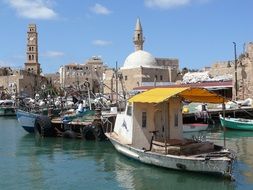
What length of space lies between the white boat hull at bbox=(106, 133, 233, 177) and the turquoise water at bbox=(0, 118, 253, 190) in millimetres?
256

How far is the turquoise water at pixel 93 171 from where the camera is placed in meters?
16.0

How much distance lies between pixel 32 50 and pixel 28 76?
1757 cm

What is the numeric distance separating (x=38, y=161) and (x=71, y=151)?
3.43 metres

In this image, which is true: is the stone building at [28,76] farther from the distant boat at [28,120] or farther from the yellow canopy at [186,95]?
the yellow canopy at [186,95]

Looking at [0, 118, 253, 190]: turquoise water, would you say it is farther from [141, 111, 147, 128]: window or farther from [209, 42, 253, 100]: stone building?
[209, 42, 253, 100]: stone building

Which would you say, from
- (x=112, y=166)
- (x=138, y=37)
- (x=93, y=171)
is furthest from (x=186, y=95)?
(x=138, y=37)

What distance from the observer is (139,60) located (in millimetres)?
75688

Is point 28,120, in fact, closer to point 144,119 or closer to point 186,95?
point 144,119

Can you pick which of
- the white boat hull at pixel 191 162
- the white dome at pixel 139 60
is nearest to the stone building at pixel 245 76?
the white dome at pixel 139 60

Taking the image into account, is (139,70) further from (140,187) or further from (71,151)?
(140,187)

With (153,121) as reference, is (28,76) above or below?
above

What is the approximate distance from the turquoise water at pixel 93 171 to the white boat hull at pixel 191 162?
10.1 inches

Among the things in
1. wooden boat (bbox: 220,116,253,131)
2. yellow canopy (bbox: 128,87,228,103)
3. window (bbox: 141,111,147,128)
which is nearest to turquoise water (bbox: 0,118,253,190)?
window (bbox: 141,111,147,128)

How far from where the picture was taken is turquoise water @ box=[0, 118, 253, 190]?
16016mm
